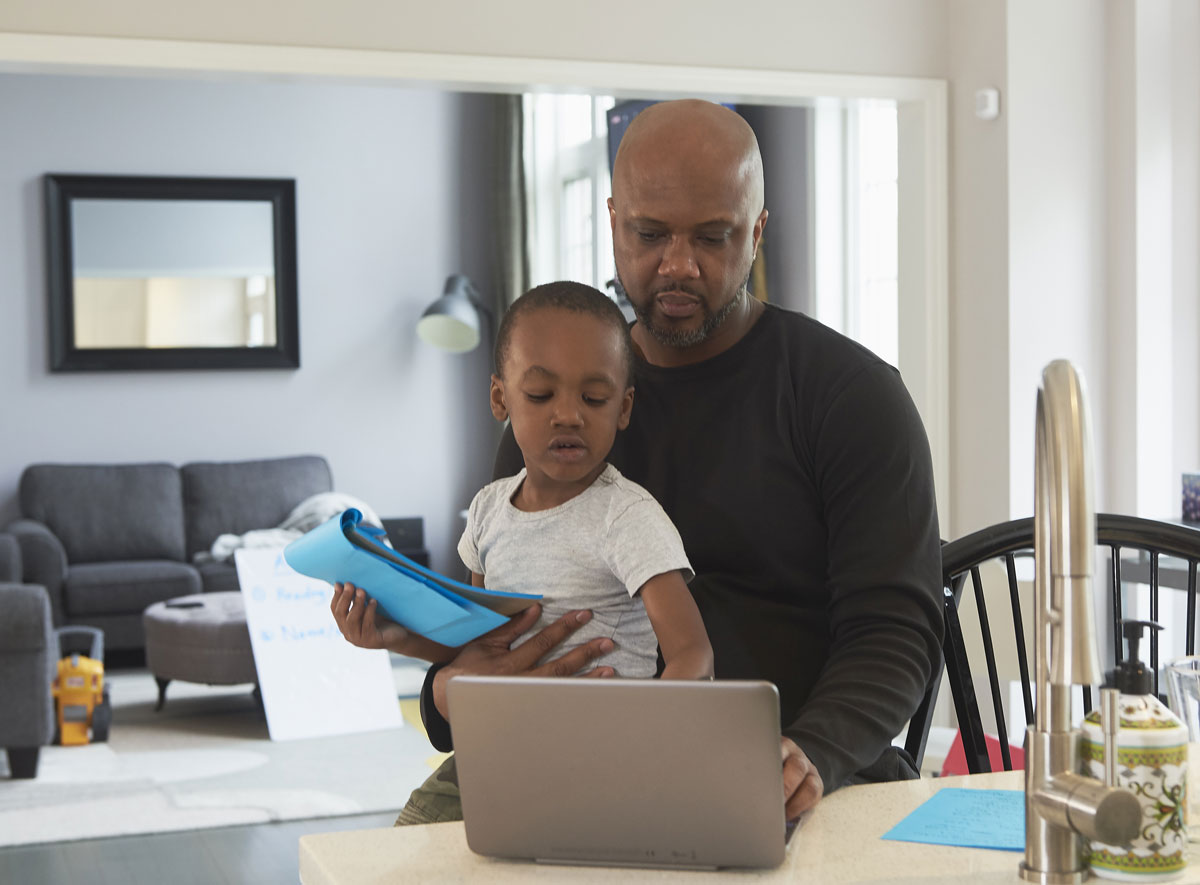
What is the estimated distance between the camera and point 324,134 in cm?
744

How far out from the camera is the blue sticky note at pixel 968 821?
105 cm

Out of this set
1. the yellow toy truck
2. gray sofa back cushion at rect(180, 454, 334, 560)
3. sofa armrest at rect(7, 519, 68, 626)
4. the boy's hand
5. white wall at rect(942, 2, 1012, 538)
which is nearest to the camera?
the boy's hand

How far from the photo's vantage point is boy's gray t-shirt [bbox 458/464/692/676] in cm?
141

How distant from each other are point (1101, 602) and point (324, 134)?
509cm

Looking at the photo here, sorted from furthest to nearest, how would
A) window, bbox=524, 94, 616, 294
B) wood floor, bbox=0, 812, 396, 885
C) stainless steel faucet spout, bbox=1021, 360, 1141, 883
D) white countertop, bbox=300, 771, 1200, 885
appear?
1. window, bbox=524, 94, 616, 294
2. wood floor, bbox=0, 812, 396, 885
3. white countertop, bbox=300, 771, 1200, 885
4. stainless steel faucet spout, bbox=1021, 360, 1141, 883

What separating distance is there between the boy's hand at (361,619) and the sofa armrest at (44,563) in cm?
525

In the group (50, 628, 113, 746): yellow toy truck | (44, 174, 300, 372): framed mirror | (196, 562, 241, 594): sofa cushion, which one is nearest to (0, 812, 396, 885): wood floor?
(50, 628, 113, 746): yellow toy truck

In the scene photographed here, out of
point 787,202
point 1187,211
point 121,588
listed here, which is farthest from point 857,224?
point 121,588

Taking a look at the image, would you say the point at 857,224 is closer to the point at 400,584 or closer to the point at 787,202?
the point at 787,202

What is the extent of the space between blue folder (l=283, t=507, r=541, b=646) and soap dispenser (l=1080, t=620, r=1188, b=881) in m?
0.56

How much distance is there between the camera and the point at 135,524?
21.8ft

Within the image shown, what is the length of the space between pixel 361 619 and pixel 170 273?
6224 millimetres

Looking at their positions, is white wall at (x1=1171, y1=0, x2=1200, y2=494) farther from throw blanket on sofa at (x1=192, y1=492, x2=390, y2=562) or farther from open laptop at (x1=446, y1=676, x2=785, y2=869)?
throw blanket on sofa at (x1=192, y1=492, x2=390, y2=562)

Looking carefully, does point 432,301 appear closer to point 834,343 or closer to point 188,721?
point 188,721
